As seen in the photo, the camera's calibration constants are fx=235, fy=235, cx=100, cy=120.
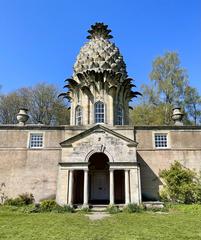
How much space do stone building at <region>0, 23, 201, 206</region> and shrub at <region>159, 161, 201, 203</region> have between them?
102 centimetres

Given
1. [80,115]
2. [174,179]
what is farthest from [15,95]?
[174,179]

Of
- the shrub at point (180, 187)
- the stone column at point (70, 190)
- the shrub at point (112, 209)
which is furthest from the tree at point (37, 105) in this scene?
the shrub at point (112, 209)

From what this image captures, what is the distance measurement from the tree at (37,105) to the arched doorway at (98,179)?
21.2m

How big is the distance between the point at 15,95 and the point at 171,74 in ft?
86.5

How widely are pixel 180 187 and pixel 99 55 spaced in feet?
49.9

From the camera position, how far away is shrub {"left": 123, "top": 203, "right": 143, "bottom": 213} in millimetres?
15547

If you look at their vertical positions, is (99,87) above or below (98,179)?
above

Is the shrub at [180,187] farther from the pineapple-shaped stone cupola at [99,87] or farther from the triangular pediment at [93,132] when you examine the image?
the pineapple-shaped stone cupola at [99,87]

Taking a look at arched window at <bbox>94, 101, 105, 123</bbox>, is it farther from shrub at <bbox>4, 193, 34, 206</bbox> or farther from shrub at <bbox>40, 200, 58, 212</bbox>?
shrub at <bbox>40, 200, 58, 212</bbox>

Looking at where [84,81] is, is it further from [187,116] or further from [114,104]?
[187,116]

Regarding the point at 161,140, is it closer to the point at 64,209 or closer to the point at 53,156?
the point at 53,156

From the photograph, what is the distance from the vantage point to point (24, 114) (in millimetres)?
24125

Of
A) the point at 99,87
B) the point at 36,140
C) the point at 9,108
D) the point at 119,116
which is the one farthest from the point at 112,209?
the point at 9,108

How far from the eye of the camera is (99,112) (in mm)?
23766
